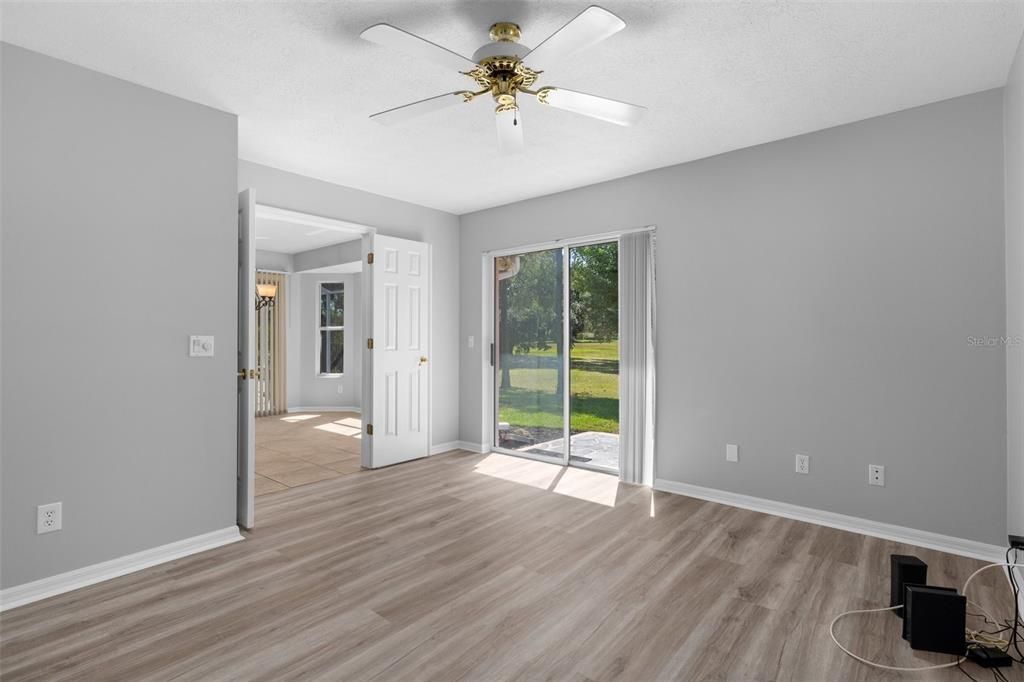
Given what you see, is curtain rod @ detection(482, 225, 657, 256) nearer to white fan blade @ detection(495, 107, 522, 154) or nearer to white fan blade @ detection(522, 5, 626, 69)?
white fan blade @ detection(495, 107, 522, 154)

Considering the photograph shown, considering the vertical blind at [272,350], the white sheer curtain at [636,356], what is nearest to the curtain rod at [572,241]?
the white sheer curtain at [636,356]

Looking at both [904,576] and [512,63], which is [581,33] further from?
[904,576]

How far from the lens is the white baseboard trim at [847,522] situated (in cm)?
285

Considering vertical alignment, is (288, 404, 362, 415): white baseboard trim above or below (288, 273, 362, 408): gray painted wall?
below

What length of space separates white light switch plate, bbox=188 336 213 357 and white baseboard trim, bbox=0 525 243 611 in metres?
1.09

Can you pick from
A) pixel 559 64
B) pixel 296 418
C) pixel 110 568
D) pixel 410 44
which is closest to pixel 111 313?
pixel 110 568

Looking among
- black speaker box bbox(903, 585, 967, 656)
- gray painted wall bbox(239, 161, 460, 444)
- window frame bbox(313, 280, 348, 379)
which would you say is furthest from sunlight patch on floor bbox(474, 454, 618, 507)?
window frame bbox(313, 280, 348, 379)

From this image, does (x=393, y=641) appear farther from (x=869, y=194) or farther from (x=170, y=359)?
(x=869, y=194)

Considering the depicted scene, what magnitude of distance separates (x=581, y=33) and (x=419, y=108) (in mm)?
954

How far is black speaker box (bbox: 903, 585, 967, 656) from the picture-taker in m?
1.96

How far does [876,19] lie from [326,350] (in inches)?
335

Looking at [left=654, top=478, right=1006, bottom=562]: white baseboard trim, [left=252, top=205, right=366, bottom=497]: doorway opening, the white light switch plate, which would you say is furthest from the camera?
[left=252, top=205, right=366, bottom=497]: doorway opening

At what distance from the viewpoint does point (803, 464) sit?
3447 millimetres

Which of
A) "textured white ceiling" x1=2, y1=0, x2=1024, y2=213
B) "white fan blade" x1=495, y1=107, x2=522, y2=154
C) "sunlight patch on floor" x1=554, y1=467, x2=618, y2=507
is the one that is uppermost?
"textured white ceiling" x1=2, y1=0, x2=1024, y2=213
